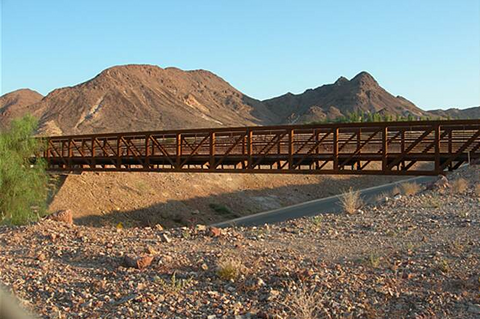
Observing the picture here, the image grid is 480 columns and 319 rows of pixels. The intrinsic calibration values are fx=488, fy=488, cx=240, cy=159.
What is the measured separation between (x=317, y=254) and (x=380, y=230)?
119 inches

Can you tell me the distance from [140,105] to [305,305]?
10519 cm

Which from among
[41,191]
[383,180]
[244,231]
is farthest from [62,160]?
[383,180]

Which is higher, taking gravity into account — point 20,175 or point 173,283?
point 20,175

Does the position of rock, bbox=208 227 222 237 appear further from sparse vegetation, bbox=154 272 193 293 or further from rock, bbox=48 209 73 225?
rock, bbox=48 209 73 225

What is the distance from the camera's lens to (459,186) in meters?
16.7

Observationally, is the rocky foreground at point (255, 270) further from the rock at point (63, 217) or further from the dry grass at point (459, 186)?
the dry grass at point (459, 186)

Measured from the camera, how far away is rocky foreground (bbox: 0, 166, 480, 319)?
7.02 m

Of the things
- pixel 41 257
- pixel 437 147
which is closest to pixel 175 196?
pixel 437 147

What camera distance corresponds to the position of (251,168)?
78.0ft

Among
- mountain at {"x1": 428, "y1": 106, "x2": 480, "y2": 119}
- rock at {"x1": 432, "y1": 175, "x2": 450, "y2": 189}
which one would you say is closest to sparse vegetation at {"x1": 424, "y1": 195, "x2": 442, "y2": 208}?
rock at {"x1": 432, "y1": 175, "x2": 450, "y2": 189}

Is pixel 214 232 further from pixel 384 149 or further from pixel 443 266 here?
pixel 384 149

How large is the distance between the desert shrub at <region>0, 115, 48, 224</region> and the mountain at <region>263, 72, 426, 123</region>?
111566 millimetres

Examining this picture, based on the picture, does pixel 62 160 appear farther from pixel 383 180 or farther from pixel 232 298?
pixel 383 180

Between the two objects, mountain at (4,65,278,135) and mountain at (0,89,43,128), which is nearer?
mountain at (4,65,278,135)
